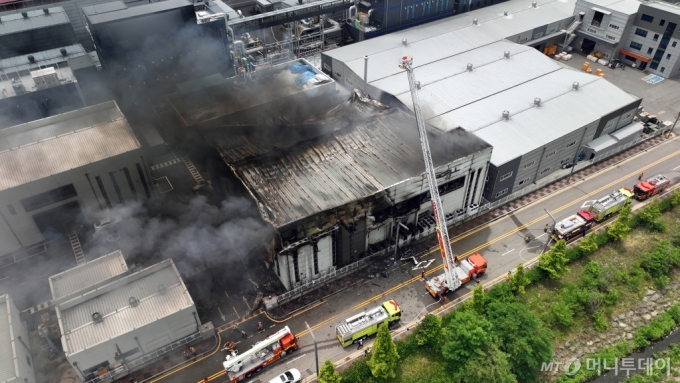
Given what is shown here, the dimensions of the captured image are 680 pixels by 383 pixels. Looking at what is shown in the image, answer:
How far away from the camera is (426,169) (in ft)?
132

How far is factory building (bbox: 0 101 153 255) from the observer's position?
41562 mm

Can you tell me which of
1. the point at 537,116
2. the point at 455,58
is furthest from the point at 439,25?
the point at 537,116

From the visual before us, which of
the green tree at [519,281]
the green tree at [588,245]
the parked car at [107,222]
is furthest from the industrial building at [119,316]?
the green tree at [588,245]

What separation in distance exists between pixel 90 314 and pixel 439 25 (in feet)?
201

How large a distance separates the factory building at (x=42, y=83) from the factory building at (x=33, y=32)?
9.69ft

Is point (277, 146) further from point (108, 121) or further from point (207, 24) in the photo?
point (207, 24)

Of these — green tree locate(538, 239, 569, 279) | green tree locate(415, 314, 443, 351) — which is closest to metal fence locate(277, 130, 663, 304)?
green tree locate(538, 239, 569, 279)

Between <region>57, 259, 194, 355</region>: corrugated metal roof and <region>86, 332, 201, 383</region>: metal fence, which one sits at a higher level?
<region>57, 259, 194, 355</region>: corrugated metal roof

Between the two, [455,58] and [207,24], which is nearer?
[207,24]

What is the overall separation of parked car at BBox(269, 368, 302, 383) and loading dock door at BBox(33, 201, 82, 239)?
25.5 meters

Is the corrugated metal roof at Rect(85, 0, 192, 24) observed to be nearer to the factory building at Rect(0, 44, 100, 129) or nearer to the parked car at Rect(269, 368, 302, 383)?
the factory building at Rect(0, 44, 100, 129)

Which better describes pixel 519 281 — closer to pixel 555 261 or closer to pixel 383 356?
pixel 555 261

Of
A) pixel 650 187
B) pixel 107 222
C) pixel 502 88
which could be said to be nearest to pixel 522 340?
pixel 650 187

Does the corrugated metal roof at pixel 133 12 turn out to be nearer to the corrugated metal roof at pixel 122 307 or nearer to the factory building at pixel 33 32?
the factory building at pixel 33 32
